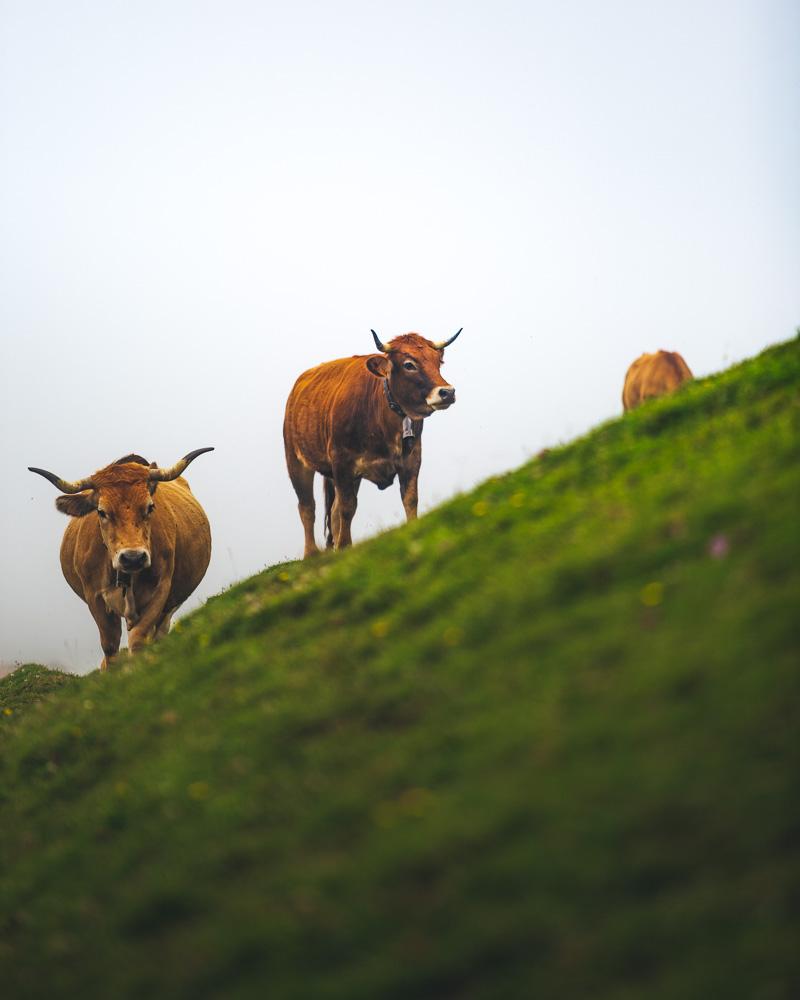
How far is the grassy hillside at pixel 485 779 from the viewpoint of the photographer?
533 centimetres

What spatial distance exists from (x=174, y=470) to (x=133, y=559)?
223 centimetres

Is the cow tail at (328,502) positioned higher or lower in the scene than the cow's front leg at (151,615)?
higher

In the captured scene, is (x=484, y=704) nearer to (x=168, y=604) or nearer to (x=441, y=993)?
(x=441, y=993)

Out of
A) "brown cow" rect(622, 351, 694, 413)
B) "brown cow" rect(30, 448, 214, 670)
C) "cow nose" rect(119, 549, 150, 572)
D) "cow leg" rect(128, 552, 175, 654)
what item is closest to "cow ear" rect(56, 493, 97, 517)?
"brown cow" rect(30, 448, 214, 670)

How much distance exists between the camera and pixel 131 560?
16.6 metres

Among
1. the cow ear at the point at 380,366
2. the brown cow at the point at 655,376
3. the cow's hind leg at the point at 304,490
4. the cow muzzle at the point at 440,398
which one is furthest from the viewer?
the brown cow at the point at 655,376

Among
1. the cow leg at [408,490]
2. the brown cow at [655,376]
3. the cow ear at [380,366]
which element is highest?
the brown cow at [655,376]

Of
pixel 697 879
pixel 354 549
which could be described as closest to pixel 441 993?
pixel 697 879

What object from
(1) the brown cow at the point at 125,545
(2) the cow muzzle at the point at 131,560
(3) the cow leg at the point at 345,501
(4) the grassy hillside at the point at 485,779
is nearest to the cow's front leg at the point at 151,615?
(1) the brown cow at the point at 125,545

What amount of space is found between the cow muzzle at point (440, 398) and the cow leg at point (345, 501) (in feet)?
6.00

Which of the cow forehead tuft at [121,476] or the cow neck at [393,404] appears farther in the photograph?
the cow neck at [393,404]

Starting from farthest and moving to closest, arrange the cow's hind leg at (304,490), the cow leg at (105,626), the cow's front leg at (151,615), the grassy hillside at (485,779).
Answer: the cow's hind leg at (304,490) → the cow leg at (105,626) → the cow's front leg at (151,615) → the grassy hillside at (485,779)

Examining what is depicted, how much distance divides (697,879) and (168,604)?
49.2 feet

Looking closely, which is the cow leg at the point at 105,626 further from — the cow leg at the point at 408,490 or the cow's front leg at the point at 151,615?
the cow leg at the point at 408,490
